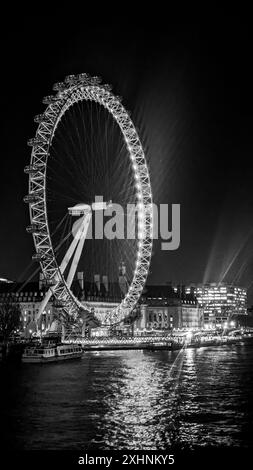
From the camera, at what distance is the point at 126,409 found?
20.7 metres

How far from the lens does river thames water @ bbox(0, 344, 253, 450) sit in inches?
642

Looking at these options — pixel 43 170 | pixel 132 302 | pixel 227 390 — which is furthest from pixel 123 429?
pixel 132 302

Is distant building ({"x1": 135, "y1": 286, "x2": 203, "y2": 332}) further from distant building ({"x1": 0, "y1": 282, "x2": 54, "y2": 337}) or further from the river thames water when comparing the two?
the river thames water

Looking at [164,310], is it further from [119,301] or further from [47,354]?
[47,354]

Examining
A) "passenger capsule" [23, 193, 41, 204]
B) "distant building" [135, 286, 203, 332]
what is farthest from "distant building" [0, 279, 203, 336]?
"passenger capsule" [23, 193, 41, 204]

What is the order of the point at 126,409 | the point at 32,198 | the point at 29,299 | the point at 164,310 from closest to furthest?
the point at 126,409 < the point at 32,198 < the point at 29,299 < the point at 164,310

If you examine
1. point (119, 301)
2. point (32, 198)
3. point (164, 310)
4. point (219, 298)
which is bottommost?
point (164, 310)

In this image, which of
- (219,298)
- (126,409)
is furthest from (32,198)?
(219,298)

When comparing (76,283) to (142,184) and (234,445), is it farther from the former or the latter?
(234,445)

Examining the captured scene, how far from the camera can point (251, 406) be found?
→ 70.5 ft

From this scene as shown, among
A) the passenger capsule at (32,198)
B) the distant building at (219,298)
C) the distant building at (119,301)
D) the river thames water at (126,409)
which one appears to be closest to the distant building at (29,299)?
the distant building at (119,301)

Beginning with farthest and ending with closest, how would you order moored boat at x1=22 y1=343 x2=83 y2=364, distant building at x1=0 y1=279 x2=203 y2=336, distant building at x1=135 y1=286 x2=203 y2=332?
distant building at x1=135 y1=286 x2=203 y2=332 < distant building at x1=0 y1=279 x2=203 y2=336 < moored boat at x1=22 y1=343 x2=83 y2=364

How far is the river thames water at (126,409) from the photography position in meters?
16.3

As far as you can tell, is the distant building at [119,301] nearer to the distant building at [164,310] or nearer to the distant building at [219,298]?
the distant building at [164,310]
